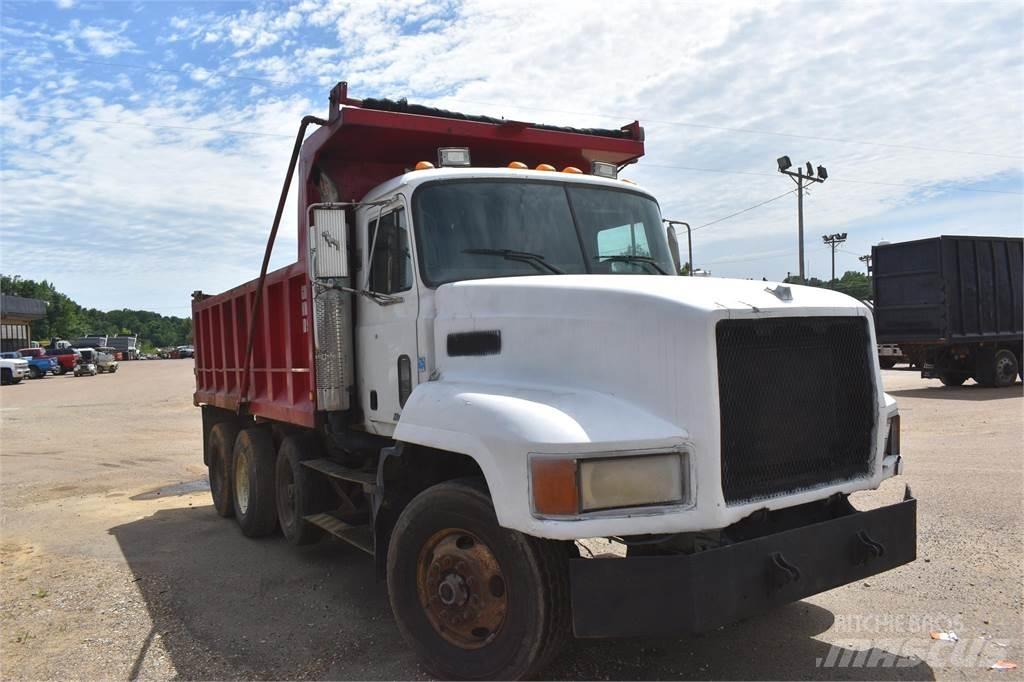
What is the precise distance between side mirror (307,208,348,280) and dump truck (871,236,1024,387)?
1550cm

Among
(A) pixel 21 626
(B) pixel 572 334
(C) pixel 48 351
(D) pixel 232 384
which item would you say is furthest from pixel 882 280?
(C) pixel 48 351

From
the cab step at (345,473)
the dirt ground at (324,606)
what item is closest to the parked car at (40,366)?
the dirt ground at (324,606)

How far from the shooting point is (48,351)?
48.3m

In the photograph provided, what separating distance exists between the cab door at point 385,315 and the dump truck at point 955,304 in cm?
1496

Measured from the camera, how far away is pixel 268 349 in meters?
6.52

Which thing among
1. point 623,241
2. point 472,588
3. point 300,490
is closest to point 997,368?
point 623,241

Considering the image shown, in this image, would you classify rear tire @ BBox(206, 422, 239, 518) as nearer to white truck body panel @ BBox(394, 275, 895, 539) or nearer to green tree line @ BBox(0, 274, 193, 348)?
white truck body panel @ BBox(394, 275, 895, 539)

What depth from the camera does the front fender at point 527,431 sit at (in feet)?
10.2

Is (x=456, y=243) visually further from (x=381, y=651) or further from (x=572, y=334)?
(x=381, y=651)

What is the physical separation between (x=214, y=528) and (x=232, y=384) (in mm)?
1432

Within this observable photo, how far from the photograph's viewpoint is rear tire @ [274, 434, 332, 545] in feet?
19.7

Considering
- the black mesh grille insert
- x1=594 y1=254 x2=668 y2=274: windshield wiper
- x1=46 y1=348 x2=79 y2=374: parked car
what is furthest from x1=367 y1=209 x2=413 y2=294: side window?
x1=46 y1=348 x2=79 y2=374: parked car

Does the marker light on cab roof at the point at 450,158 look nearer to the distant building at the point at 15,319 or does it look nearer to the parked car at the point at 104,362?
the parked car at the point at 104,362

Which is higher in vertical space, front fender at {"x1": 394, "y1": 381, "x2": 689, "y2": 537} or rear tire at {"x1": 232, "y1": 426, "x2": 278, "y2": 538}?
front fender at {"x1": 394, "y1": 381, "x2": 689, "y2": 537}
